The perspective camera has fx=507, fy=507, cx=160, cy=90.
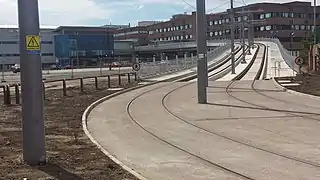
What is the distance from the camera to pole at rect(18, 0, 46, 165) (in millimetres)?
9312

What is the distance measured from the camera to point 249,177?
340 inches

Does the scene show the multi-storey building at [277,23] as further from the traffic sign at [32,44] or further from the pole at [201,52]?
the traffic sign at [32,44]

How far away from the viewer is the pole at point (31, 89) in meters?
9.31

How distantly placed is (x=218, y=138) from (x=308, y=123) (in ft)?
12.4

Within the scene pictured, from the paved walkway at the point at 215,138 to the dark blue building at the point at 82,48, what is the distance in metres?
108

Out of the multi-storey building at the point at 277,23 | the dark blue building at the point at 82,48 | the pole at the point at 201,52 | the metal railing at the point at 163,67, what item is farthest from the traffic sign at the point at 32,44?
the multi-storey building at the point at 277,23

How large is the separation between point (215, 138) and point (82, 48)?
427 ft

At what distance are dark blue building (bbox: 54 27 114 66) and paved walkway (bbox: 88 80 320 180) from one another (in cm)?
10802

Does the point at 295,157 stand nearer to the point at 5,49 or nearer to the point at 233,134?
the point at 233,134

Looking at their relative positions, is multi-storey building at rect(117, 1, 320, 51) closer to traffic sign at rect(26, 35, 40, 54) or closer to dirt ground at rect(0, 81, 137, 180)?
dirt ground at rect(0, 81, 137, 180)

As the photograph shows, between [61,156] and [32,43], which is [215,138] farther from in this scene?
[32,43]

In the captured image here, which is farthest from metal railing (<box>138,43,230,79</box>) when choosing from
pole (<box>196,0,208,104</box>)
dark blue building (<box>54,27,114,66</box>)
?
dark blue building (<box>54,27,114,66</box>)

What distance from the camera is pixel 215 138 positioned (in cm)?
1307

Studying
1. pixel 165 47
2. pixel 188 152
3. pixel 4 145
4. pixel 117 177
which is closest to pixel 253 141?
pixel 188 152
